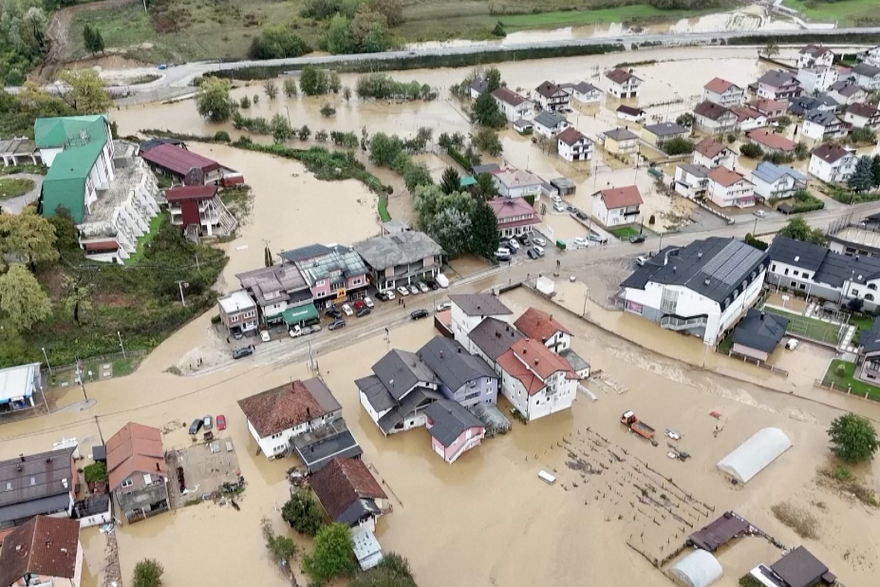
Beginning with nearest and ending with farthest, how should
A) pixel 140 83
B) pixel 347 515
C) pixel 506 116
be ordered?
pixel 347 515, pixel 506 116, pixel 140 83

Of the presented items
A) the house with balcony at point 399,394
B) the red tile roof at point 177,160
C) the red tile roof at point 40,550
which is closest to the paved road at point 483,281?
the house with balcony at point 399,394

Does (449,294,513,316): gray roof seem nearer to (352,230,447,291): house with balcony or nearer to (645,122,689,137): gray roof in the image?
(352,230,447,291): house with balcony

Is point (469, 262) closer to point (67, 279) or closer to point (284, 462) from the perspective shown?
point (284, 462)

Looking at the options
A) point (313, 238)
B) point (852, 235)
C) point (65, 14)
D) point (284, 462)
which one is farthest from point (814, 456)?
point (65, 14)

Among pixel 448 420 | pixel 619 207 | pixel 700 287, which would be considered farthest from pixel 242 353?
pixel 619 207

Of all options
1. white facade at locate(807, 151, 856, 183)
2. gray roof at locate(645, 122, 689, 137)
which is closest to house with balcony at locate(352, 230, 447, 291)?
gray roof at locate(645, 122, 689, 137)

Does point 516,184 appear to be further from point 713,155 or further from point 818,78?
point 818,78
